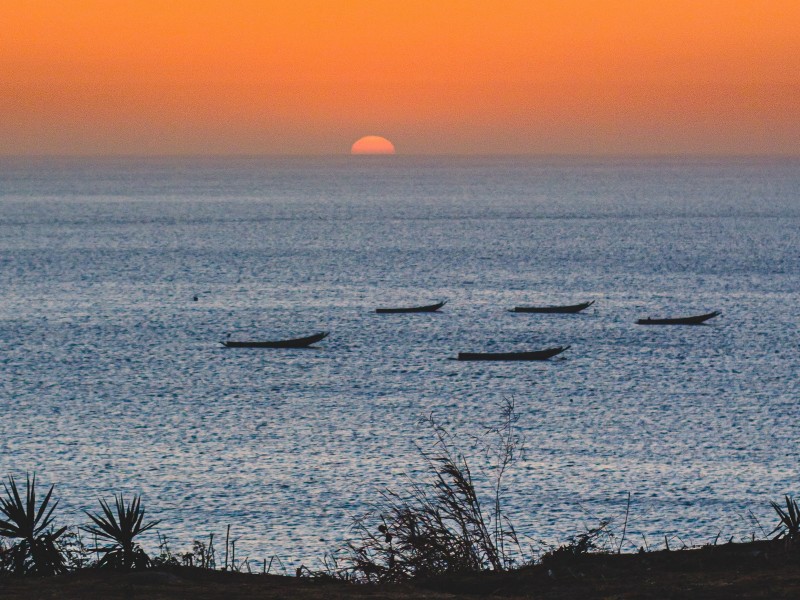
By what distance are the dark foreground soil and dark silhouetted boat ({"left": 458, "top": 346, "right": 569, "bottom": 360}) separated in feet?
174

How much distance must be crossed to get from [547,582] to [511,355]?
2162 inches

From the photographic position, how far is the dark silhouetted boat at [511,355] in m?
66.3

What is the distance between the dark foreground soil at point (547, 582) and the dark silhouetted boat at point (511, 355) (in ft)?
174

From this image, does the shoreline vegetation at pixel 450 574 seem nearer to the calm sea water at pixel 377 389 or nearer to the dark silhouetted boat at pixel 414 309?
the calm sea water at pixel 377 389

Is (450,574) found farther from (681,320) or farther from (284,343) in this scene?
(681,320)

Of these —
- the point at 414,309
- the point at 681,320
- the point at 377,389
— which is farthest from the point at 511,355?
the point at 414,309

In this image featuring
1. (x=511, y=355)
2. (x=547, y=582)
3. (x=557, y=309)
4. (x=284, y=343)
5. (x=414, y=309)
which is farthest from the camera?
(x=414, y=309)

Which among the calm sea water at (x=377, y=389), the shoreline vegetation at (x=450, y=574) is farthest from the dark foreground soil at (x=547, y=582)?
the calm sea water at (x=377, y=389)

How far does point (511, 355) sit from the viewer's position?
219 feet

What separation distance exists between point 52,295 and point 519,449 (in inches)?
2496

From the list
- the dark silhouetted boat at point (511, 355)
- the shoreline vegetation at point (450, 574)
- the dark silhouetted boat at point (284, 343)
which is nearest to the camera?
the shoreline vegetation at point (450, 574)

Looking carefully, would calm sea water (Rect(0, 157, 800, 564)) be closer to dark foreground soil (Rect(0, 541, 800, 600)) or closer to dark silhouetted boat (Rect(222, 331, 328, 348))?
dark silhouetted boat (Rect(222, 331, 328, 348))

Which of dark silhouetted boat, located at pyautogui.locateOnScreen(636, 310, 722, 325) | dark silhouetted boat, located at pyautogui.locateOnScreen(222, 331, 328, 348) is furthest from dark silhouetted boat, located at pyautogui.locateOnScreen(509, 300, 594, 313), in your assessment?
dark silhouetted boat, located at pyautogui.locateOnScreen(222, 331, 328, 348)

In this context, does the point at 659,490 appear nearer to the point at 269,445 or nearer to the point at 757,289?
the point at 269,445
